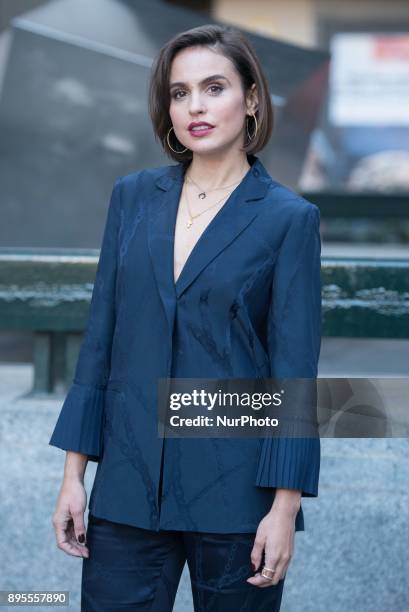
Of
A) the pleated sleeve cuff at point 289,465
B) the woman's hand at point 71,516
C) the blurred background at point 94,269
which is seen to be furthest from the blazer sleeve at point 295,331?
the blurred background at point 94,269

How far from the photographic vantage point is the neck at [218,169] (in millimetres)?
1978

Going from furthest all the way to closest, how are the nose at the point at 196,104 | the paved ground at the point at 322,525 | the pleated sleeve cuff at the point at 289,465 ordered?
the paved ground at the point at 322,525
the nose at the point at 196,104
the pleated sleeve cuff at the point at 289,465

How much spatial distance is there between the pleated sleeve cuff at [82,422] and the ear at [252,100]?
0.63 meters

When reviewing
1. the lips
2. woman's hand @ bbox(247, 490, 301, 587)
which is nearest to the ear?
the lips

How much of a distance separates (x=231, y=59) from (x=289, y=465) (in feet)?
2.59

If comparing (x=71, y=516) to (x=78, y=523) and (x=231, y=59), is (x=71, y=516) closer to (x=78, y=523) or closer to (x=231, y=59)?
(x=78, y=523)

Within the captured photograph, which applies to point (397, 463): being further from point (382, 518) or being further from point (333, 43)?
point (333, 43)

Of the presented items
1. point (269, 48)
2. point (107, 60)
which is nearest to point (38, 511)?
point (107, 60)

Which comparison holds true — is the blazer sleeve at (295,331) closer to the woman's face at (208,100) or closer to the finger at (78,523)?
the woman's face at (208,100)

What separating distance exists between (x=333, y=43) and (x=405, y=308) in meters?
11.9

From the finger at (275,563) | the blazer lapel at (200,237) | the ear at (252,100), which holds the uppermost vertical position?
the ear at (252,100)

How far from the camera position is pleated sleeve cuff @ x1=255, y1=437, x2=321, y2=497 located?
1797 millimetres

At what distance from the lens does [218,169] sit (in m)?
1.98

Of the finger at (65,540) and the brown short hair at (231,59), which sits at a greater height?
the brown short hair at (231,59)
